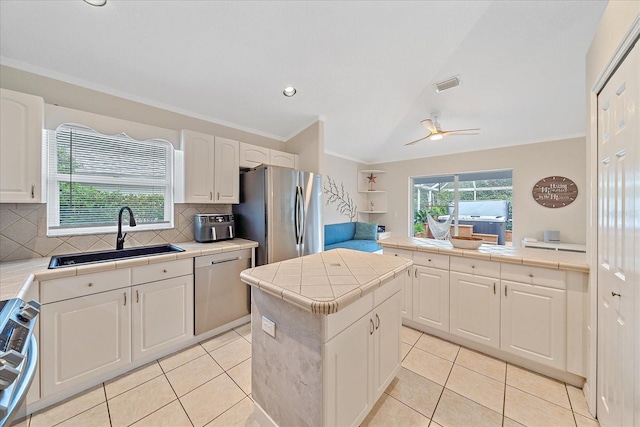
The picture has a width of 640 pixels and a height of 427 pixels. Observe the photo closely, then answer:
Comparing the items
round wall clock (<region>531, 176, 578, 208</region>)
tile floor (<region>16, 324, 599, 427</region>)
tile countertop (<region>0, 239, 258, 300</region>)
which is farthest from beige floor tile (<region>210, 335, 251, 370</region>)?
round wall clock (<region>531, 176, 578, 208</region>)

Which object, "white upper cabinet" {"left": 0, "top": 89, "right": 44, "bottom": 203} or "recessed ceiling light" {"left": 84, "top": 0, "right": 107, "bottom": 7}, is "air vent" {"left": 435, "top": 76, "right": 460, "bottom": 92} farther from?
"white upper cabinet" {"left": 0, "top": 89, "right": 44, "bottom": 203}

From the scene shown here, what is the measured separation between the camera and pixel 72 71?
2.12 meters

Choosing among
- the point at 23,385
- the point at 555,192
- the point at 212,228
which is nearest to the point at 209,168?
the point at 212,228

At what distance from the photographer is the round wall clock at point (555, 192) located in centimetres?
405

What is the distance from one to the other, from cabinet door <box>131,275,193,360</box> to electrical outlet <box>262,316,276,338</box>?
4.12ft

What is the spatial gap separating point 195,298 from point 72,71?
7.56ft

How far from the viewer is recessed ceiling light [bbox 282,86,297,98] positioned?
113 inches

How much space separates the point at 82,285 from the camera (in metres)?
1.71

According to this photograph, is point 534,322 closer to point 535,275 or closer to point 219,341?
point 535,275

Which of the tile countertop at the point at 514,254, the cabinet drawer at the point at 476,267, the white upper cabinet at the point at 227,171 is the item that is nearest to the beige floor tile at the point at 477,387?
the cabinet drawer at the point at 476,267

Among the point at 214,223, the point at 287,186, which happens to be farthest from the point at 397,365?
the point at 214,223

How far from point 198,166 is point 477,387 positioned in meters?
3.23

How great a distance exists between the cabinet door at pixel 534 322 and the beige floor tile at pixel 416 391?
78cm

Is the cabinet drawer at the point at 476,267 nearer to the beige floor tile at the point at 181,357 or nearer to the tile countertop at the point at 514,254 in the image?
the tile countertop at the point at 514,254
